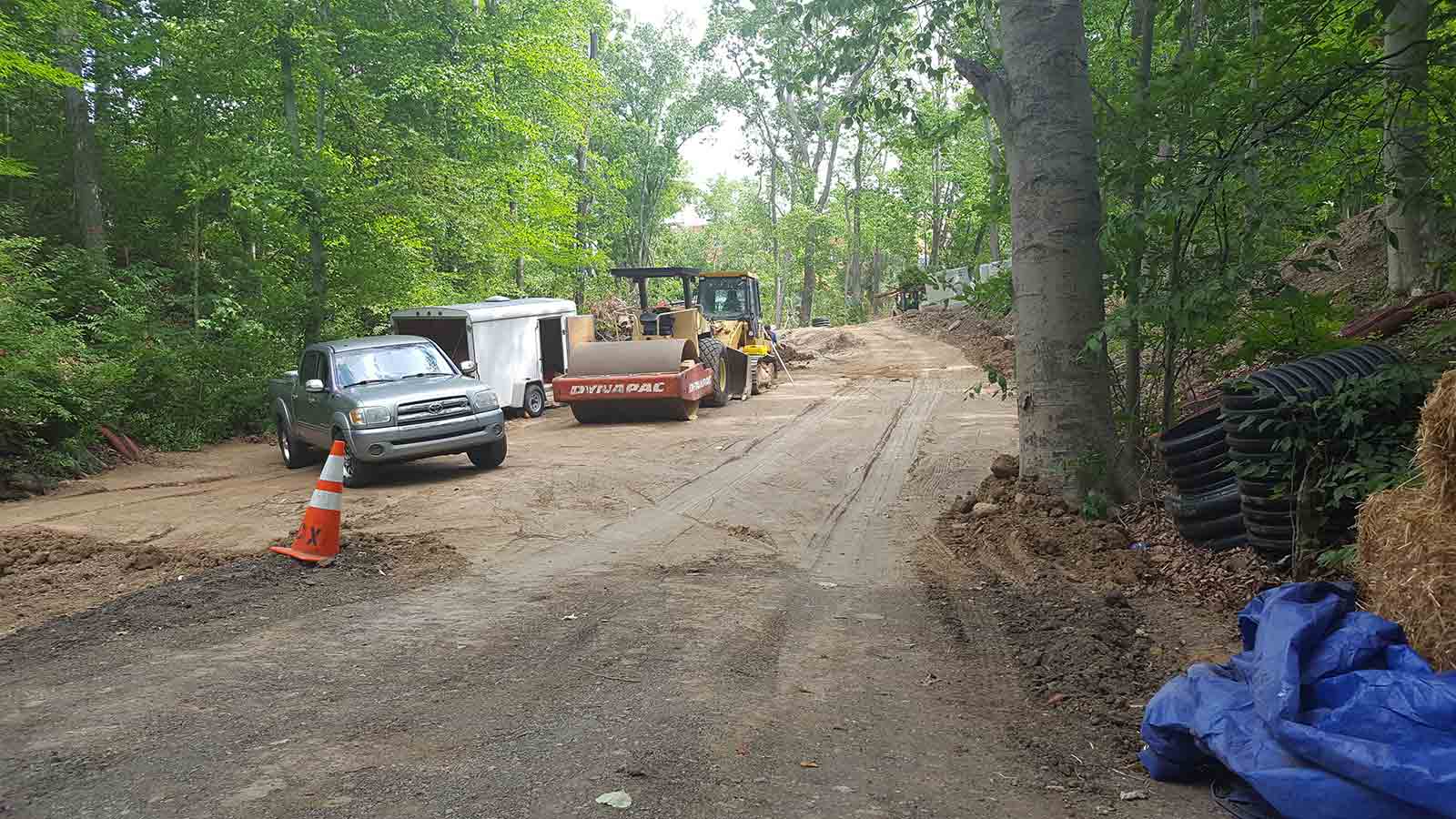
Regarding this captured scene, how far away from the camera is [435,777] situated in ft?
12.5

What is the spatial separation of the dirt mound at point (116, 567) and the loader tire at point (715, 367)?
37.2ft

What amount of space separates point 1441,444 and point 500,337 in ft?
58.5

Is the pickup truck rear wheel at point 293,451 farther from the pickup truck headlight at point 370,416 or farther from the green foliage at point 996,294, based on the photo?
the green foliage at point 996,294

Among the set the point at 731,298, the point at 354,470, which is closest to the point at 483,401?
the point at 354,470

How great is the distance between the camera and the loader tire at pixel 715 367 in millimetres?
19578

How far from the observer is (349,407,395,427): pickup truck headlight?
38.8ft

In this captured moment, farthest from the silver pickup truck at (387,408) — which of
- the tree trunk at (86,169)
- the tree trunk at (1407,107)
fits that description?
the tree trunk at (1407,107)

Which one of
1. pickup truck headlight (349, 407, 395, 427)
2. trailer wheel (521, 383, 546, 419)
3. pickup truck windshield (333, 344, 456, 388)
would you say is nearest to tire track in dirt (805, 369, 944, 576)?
pickup truck headlight (349, 407, 395, 427)

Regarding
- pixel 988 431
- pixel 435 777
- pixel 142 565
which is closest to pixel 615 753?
pixel 435 777

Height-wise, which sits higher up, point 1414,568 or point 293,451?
point 1414,568

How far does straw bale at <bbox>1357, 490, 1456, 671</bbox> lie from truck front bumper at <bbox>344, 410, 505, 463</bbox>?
396 inches

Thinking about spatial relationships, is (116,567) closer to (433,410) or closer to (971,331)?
(433,410)

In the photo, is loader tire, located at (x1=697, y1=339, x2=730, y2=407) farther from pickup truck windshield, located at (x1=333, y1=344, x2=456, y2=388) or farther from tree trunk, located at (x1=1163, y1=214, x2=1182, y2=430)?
tree trunk, located at (x1=1163, y1=214, x2=1182, y2=430)

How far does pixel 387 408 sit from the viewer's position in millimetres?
11922
